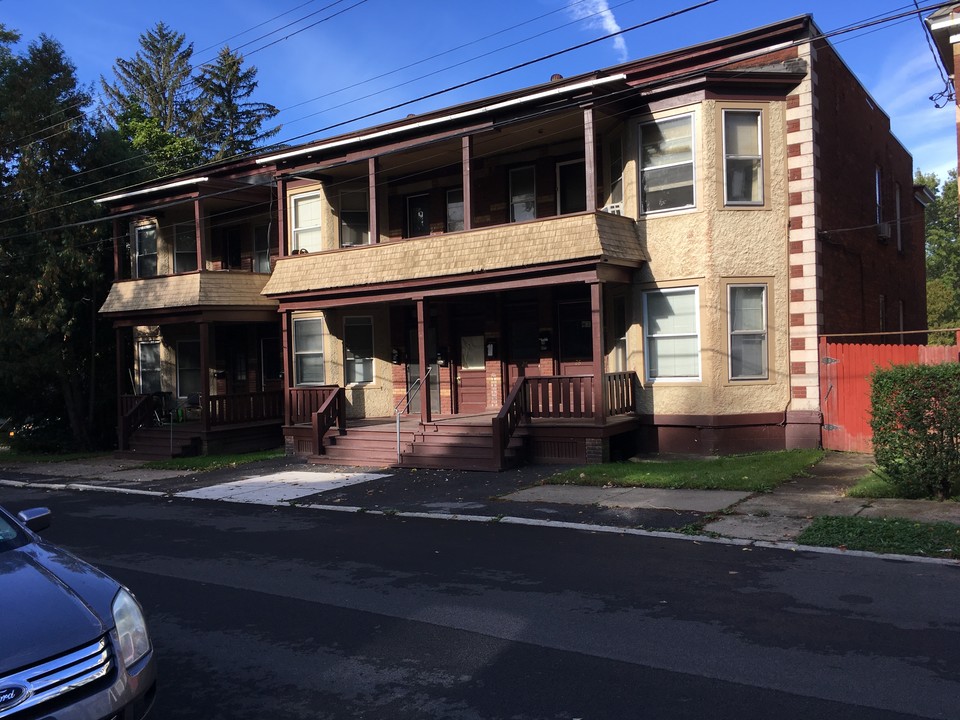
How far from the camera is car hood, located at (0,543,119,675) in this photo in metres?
3.43

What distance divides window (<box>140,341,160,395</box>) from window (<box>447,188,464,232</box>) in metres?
11.1

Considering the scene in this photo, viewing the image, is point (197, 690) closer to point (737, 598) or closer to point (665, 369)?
point (737, 598)

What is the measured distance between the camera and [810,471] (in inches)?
480

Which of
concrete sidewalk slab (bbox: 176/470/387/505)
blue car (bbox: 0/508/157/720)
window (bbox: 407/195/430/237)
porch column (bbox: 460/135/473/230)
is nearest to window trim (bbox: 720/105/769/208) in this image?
porch column (bbox: 460/135/473/230)

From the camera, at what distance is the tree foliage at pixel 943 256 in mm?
45469

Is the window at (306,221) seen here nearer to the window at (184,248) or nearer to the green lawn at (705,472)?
the window at (184,248)

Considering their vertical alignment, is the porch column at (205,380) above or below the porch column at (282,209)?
below

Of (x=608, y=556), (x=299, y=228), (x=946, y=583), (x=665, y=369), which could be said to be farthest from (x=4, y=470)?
(x=946, y=583)

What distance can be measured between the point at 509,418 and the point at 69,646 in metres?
11.3

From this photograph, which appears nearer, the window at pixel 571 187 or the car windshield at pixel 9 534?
the car windshield at pixel 9 534

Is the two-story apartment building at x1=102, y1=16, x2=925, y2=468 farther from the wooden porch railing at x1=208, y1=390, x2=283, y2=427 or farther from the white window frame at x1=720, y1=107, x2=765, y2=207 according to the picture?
the wooden porch railing at x1=208, y1=390, x2=283, y2=427

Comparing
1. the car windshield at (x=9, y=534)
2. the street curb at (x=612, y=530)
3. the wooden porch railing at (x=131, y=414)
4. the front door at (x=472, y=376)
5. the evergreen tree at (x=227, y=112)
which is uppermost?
the evergreen tree at (x=227, y=112)

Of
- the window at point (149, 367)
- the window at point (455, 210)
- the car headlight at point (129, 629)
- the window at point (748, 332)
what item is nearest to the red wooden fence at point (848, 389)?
the window at point (748, 332)

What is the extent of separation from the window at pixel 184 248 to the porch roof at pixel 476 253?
19.1ft
